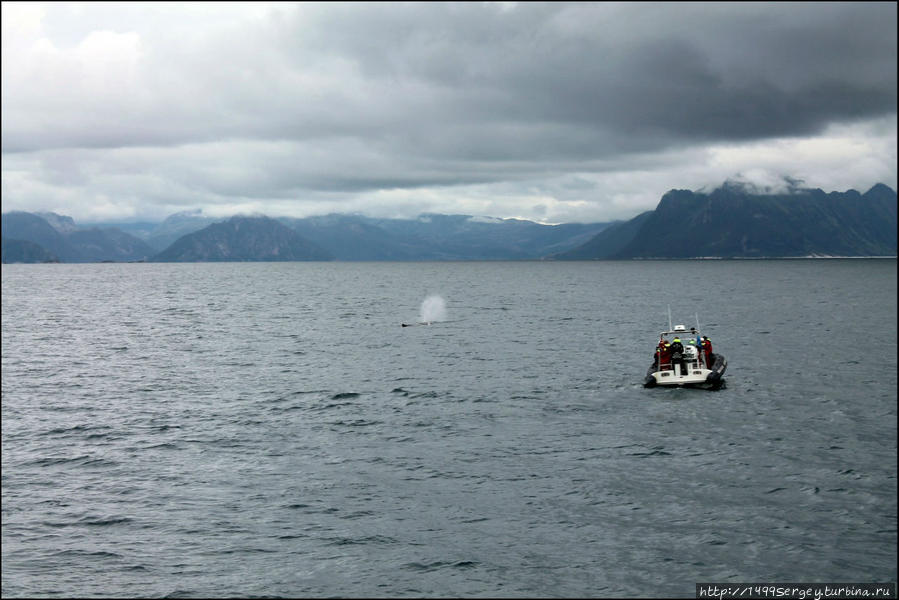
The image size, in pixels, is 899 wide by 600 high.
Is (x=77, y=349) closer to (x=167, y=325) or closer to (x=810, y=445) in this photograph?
(x=167, y=325)

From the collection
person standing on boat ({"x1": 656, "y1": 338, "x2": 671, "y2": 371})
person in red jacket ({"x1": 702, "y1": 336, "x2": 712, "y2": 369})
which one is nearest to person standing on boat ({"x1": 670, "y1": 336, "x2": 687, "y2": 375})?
person standing on boat ({"x1": 656, "y1": 338, "x2": 671, "y2": 371})

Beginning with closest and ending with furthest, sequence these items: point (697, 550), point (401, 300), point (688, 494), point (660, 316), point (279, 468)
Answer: point (697, 550) < point (688, 494) < point (279, 468) < point (660, 316) < point (401, 300)

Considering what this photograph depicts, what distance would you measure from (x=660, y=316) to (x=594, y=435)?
89324mm

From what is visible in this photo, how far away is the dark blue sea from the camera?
2581 centimetres

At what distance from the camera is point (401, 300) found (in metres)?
183

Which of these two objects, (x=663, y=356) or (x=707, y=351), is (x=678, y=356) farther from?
(x=707, y=351)

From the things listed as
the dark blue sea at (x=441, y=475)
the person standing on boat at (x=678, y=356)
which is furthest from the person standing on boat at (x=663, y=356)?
the dark blue sea at (x=441, y=475)

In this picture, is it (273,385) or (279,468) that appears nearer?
(279,468)

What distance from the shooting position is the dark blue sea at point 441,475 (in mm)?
25812

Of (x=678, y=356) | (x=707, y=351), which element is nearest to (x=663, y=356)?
(x=678, y=356)

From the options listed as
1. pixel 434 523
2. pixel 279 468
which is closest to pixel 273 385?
pixel 279 468

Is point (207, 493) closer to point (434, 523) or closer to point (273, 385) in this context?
point (434, 523)

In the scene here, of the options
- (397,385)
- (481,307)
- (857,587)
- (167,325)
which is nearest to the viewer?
(857,587)

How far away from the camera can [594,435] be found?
141ft
